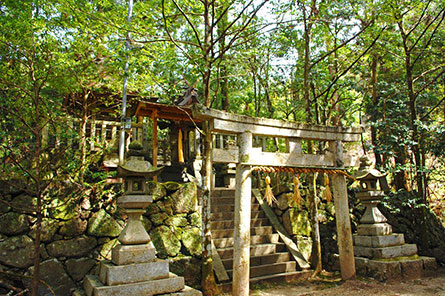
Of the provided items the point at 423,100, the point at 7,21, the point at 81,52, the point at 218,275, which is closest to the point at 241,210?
the point at 218,275

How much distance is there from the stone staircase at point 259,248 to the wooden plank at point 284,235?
13 centimetres

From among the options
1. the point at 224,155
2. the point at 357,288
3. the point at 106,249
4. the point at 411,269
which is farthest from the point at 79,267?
the point at 411,269

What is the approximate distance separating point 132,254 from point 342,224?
5069mm

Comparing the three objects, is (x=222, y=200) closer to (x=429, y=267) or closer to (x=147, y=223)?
(x=147, y=223)

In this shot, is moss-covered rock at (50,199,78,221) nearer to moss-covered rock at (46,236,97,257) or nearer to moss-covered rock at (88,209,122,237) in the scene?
moss-covered rock at (88,209,122,237)

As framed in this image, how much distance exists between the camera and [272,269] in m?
7.52

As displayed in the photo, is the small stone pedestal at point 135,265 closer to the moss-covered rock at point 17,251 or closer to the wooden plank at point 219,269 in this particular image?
the wooden plank at point 219,269

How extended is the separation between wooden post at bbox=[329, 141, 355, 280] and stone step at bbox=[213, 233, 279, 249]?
194 centimetres

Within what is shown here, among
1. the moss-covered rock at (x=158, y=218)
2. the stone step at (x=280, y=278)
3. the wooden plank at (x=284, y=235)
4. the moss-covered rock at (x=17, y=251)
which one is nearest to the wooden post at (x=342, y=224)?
the stone step at (x=280, y=278)

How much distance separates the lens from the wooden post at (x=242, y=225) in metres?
5.58

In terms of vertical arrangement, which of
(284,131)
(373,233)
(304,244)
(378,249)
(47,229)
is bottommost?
(304,244)

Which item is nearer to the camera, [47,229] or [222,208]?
[47,229]

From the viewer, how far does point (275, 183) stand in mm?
10172

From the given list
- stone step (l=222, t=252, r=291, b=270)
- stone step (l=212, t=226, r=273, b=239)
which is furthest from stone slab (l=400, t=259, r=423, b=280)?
stone step (l=212, t=226, r=273, b=239)
